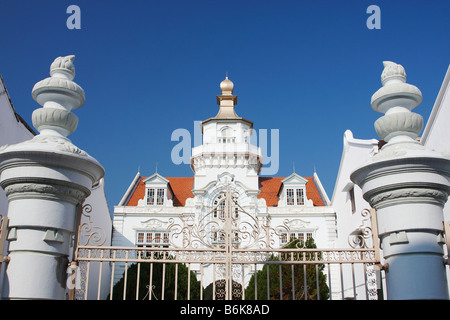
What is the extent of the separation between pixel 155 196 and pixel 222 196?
13.0 ft

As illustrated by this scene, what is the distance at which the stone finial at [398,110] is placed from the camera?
5.50 meters

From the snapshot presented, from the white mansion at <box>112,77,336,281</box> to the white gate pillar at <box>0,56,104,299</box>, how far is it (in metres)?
18.0

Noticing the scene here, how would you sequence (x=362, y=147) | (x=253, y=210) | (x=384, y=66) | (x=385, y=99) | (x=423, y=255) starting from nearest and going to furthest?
(x=423, y=255) → (x=385, y=99) → (x=384, y=66) → (x=362, y=147) → (x=253, y=210)

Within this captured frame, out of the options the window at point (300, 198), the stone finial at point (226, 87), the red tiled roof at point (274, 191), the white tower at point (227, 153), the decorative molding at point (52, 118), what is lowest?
the decorative molding at point (52, 118)

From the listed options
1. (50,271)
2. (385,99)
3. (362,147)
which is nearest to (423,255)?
(385,99)

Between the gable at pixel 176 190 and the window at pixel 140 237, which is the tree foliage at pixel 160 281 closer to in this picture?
the window at pixel 140 237

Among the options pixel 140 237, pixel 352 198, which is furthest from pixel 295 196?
pixel 140 237

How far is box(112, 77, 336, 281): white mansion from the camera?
25188mm

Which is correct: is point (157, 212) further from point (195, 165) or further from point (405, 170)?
point (405, 170)

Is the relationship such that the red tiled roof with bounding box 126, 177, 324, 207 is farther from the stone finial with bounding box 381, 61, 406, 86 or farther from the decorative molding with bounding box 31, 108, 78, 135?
the decorative molding with bounding box 31, 108, 78, 135

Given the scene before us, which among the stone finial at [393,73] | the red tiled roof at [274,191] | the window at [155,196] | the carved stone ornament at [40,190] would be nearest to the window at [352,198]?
the red tiled roof at [274,191]

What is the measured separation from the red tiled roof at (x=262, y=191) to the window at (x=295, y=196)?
102 centimetres

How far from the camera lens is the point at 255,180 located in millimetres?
26875

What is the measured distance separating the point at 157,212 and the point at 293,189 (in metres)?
7.89
